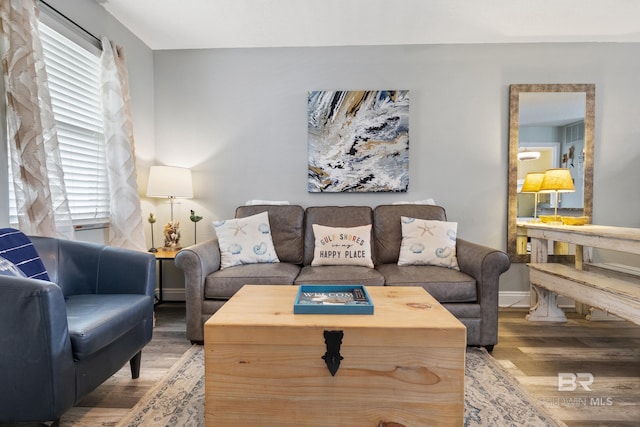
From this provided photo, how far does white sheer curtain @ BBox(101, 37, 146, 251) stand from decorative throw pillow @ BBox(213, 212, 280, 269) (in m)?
0.66

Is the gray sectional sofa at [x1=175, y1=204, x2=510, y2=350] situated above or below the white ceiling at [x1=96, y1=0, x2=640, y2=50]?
below

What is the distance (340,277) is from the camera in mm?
2324

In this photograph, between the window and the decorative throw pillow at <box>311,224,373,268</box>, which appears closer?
the window

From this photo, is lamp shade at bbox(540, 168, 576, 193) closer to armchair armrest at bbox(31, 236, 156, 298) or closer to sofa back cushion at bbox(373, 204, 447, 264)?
sofa back cushion at bbox(373, 204, 447, 264)

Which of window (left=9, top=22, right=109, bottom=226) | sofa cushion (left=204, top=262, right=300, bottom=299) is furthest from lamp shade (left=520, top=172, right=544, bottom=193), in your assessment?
window (left=9, top=22, right=109, bottom=226)

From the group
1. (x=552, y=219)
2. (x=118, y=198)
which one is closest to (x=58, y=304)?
(x=118, y=198)

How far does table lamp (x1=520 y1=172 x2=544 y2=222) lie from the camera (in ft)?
9.92

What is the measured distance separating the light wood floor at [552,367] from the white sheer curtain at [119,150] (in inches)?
31.3

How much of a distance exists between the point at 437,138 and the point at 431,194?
52cm

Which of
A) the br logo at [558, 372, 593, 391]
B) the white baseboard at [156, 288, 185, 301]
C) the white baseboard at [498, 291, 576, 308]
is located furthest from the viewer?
the white baseboard at [156, 288, 185, 301]

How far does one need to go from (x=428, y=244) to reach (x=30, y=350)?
7.66 feet

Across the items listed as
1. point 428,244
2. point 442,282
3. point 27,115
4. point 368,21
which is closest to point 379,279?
point 442,282

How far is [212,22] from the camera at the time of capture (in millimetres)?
2762

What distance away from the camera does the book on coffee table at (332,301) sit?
53.3 inches
